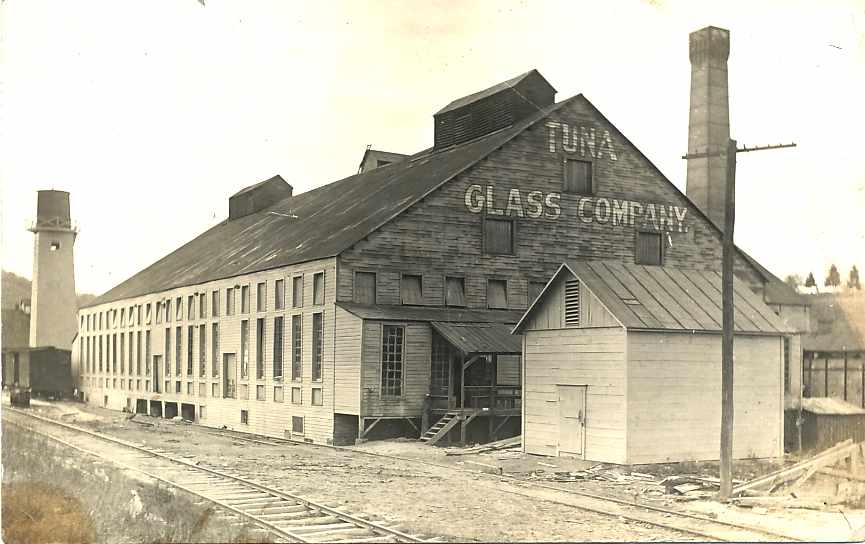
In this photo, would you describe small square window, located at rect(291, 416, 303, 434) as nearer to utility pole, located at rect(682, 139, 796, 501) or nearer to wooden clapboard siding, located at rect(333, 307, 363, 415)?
wooden clapboard siding, located at rect(333, 307, 363, 415)

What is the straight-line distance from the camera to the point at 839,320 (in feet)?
62.1

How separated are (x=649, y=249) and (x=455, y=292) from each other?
5.58 m

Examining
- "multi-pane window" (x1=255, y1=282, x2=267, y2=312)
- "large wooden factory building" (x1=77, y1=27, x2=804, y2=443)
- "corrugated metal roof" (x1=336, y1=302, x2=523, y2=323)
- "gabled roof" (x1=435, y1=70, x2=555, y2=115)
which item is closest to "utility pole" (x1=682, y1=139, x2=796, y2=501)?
"gabled roof" (x1=435, y1=70, x2=555, y2=115)

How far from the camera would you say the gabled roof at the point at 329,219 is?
23.5 meters

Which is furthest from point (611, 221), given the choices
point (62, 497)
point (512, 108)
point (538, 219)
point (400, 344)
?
point (62, 497)

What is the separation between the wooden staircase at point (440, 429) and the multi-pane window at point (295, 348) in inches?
148

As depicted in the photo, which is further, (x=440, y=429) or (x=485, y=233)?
(x=440, y=429)

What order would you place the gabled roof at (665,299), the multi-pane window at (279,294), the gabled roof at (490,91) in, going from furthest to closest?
the multi-pane window at (279,294), the gabled roof at (665,299), the gabled roof at (490,91)

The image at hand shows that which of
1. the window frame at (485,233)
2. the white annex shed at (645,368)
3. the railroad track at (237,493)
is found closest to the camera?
the railroad track at (237,493)

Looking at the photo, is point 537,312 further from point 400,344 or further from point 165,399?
point 165,399

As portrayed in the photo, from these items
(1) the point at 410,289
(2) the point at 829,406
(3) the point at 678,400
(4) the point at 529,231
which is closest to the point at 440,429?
(1) the point at 410,289

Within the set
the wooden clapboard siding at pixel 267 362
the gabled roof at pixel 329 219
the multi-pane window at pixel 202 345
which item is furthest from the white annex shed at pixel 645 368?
the multi-pane window at pixel 202 345

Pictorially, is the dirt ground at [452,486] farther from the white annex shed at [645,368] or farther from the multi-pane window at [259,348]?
the multi-pane window at [259,348]

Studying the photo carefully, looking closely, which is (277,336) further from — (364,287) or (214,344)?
(364,287)
